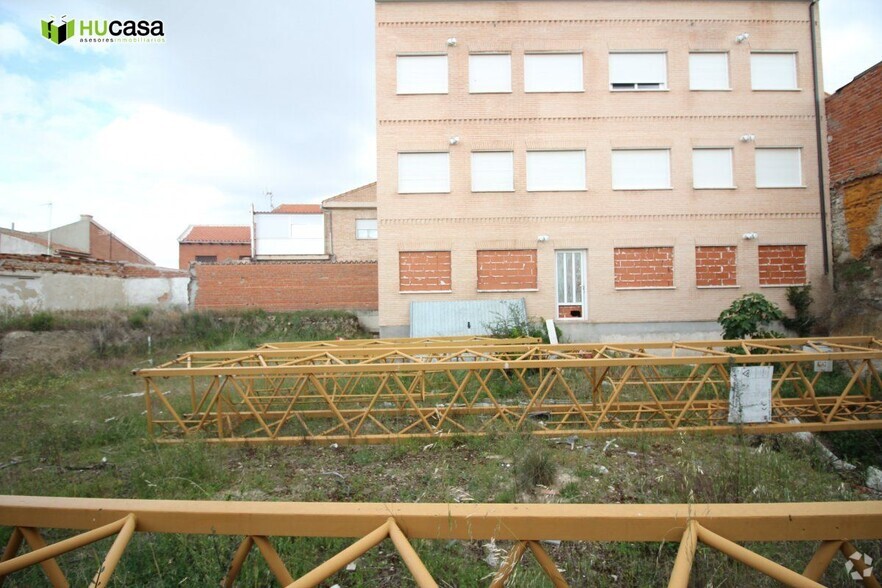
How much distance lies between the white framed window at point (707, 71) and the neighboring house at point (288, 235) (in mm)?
17559

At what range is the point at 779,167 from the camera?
1348cm

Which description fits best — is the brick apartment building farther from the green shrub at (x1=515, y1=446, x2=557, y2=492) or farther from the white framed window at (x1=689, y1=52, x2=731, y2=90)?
the green shrub at (x1=515, y1=446, x2=557, y2=492)

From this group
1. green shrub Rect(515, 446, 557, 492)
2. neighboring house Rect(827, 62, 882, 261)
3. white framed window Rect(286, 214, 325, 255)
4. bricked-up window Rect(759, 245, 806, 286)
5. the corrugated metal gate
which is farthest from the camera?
white framed window Rect(286, 214, 325, 255)

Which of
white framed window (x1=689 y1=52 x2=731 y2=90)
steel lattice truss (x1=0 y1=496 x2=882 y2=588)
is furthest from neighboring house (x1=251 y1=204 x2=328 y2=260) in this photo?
steel lattice truss (x1=0 y1=496 x2=882 y2=588)

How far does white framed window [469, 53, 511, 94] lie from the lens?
13.6 metres

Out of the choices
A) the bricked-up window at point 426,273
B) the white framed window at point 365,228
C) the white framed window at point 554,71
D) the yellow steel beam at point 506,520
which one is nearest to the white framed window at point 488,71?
the white framed window at point 554,71

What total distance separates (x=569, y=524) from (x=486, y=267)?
465 inches

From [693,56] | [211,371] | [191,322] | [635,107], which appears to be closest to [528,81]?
[635,107]

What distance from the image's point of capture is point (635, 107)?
13469 millimetres

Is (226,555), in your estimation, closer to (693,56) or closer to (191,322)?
(191,322)

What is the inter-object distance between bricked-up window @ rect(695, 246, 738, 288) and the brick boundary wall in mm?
11046

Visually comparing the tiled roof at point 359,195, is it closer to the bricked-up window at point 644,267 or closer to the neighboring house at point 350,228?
the neighboring house at point 350,228

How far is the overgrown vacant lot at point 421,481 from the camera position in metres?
2.90

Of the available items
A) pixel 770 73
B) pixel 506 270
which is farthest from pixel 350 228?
pixel 770 73
